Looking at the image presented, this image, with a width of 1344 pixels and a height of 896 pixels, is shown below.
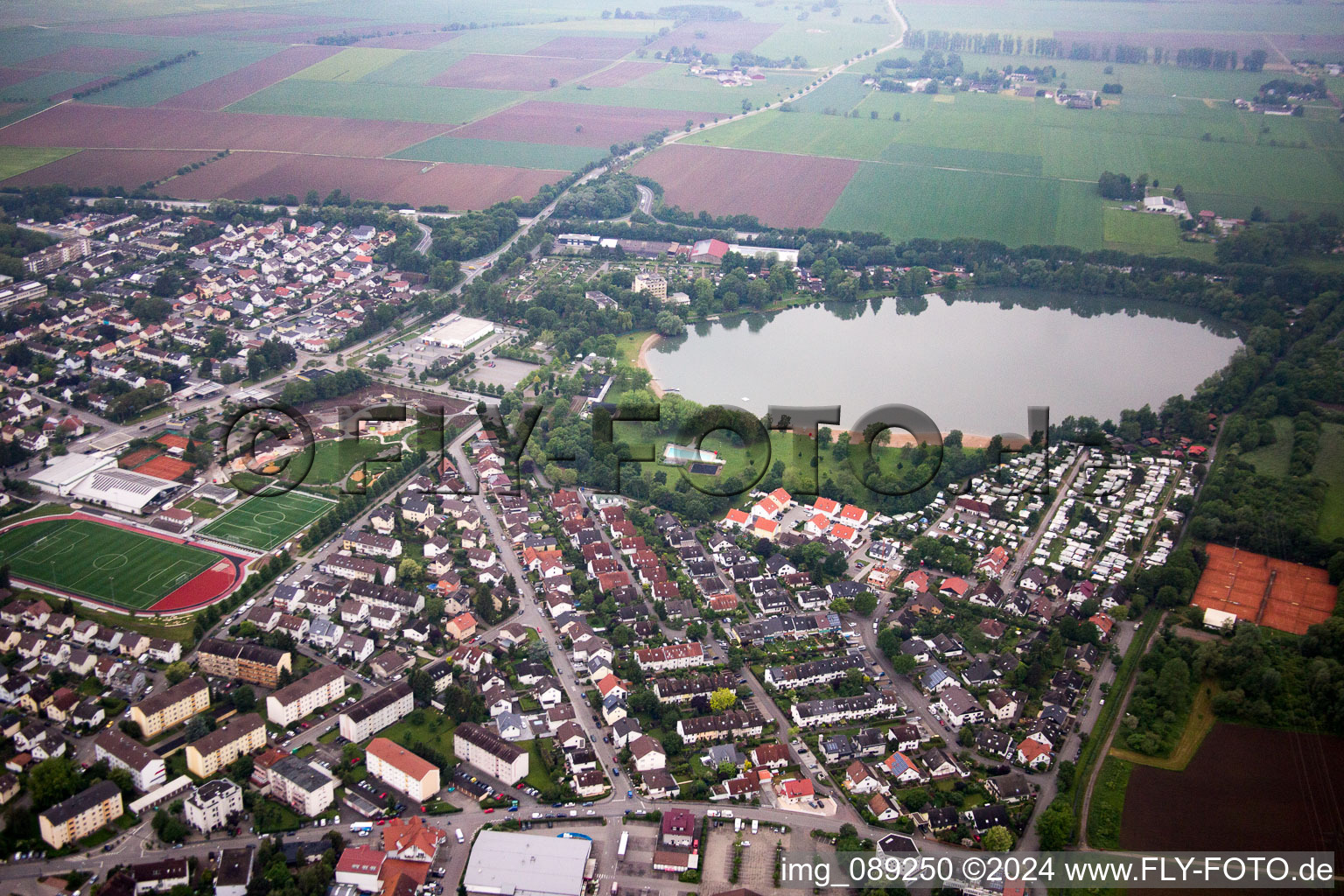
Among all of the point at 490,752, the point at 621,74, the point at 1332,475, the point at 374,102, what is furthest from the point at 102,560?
the point at 621,74

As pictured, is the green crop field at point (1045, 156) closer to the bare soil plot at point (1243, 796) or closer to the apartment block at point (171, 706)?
the bare soil plot at point (1243, 796)

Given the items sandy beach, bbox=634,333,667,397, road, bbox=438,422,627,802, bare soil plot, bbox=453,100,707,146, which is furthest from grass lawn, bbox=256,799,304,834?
bare soil plot, bbox=453,100,707,146

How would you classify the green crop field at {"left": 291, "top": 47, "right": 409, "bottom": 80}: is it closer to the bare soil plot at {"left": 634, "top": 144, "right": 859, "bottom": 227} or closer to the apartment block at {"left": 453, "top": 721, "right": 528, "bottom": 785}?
the bare soil plot at {"left": 634, "top": 144, "right": 859, "bottom": 227}

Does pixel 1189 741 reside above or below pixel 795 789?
below

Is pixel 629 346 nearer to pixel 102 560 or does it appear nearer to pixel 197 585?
pixel 197 585

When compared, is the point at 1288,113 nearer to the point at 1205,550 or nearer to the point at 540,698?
the point at 1205,550

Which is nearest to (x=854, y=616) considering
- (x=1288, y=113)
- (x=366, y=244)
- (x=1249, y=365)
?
(x=1249, y=365)

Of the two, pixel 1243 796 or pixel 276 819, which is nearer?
pixel 276 819
